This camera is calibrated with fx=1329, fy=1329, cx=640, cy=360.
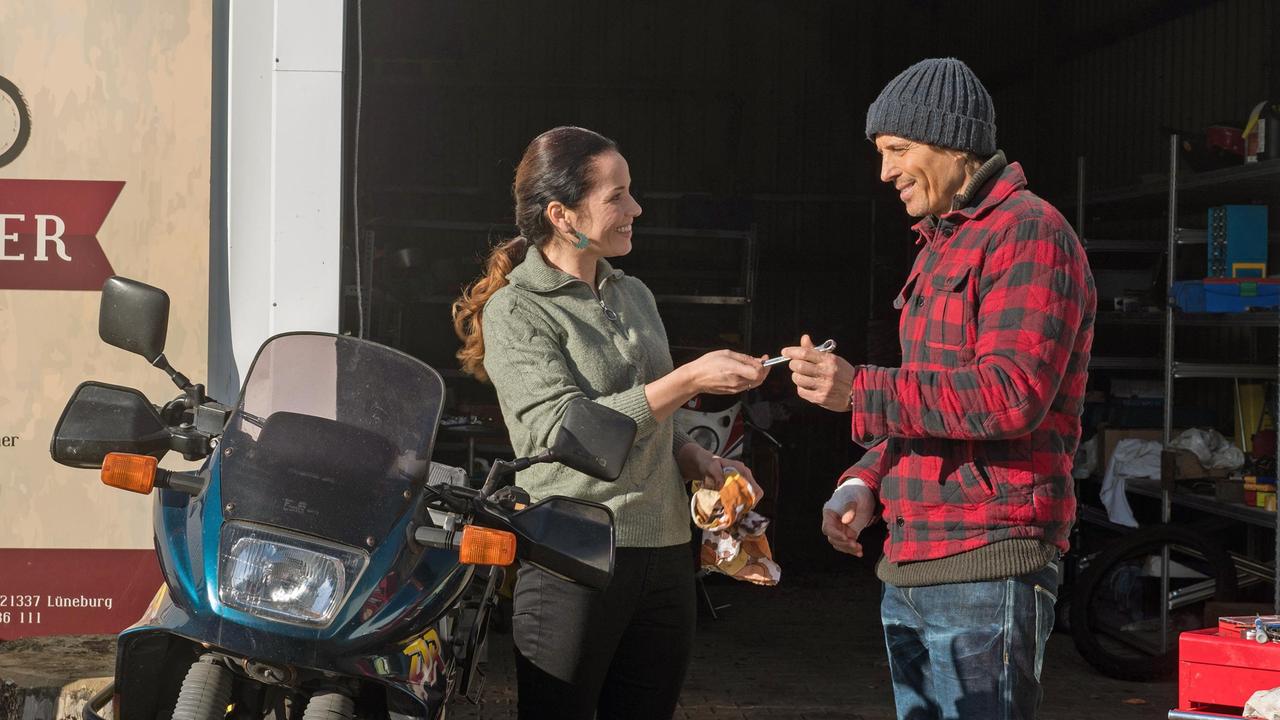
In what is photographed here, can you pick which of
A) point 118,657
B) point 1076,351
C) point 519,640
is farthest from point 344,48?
point 1076,351

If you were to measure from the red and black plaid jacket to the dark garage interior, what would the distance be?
6536 millimetres

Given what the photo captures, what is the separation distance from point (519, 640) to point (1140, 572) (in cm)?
476

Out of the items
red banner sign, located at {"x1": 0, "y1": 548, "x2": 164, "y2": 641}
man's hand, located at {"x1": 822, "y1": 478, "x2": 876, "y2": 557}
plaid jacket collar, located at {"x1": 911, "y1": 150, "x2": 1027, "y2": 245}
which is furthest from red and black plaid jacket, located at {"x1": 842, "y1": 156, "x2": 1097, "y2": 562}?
red banner sign, located at {"x1": 0, "y1": 548, "x2": 164, "y2": 641}

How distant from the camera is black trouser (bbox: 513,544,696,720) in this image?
9.29 feet

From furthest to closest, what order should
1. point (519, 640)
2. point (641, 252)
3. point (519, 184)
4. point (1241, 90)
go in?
point (641, 252)
point (1241, 90)
point (519, 184)
point (519, 640)

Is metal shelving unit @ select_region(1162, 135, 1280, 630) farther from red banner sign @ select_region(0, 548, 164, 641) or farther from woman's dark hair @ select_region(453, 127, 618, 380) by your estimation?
red banner sign @ select_region(0, 548, 164, 641)

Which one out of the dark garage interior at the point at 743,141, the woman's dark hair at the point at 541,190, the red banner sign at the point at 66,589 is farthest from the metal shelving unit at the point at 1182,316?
the red banner sign at the point at 66,589

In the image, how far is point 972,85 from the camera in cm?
253

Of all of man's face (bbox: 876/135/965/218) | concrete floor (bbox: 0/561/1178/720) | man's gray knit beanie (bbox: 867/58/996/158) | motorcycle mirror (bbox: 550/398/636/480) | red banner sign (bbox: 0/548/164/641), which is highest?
man's gray knit beanie (bbox: 867/58/996/158)

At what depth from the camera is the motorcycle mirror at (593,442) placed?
7.80 feet

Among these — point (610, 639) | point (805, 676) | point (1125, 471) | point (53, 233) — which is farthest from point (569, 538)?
point (1125, 471)

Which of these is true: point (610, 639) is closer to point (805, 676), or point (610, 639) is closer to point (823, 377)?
point (823, 377)

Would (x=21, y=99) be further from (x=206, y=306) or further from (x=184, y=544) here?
(x=184, y=544)

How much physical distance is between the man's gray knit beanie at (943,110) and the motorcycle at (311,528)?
78 cm
